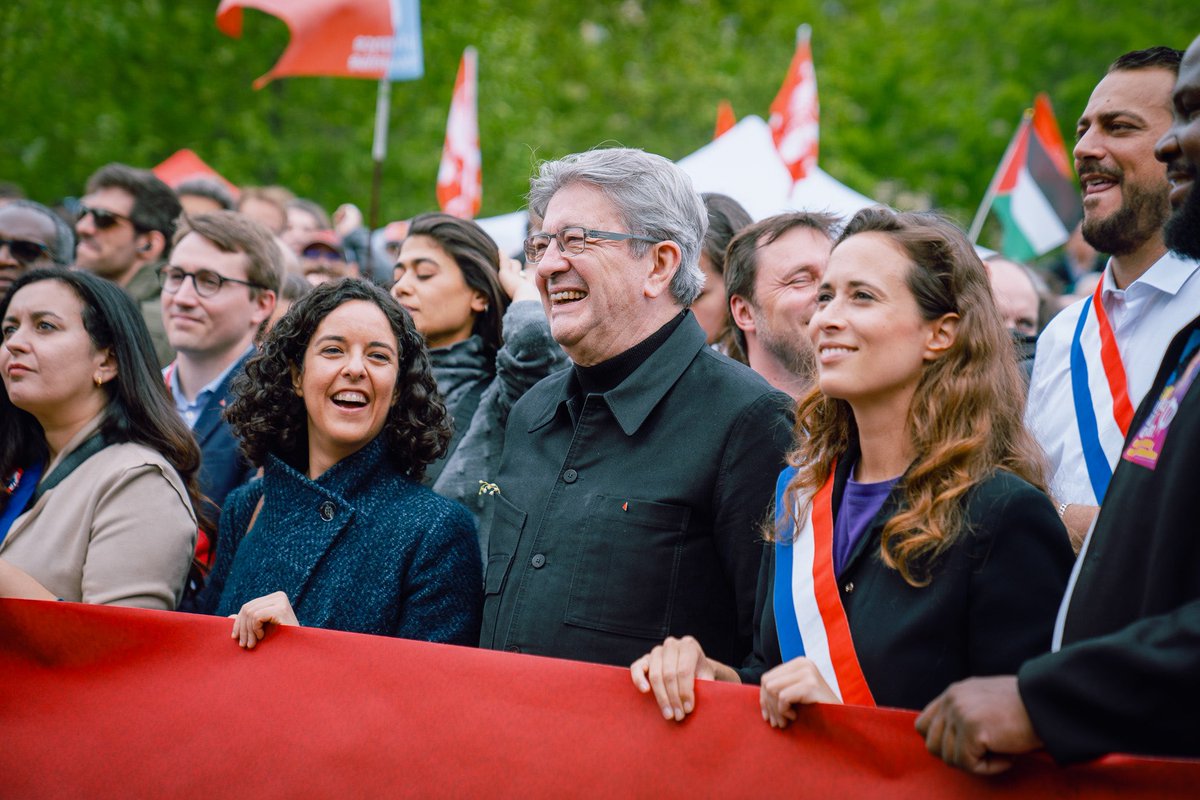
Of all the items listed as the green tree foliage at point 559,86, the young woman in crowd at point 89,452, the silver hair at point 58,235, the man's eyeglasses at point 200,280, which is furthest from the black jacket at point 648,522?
the green tree foliage at point 559,86

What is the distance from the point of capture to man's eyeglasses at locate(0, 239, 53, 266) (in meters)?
6.83

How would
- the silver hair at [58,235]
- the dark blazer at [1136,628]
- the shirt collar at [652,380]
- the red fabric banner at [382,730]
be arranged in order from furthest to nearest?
the silver hair at [58,235]
the shirt collar at [652,380]
the red fabric banner at [382,730]
the dark blazer at [1136,628]

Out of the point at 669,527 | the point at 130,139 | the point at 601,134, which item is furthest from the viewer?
the point at 601,134

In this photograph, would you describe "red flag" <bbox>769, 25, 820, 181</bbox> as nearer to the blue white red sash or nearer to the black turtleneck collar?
the blue white red sash

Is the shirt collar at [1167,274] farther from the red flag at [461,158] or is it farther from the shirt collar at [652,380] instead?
the red flag at [461,158]

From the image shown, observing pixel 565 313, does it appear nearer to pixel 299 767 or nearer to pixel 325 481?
pixel 325 481

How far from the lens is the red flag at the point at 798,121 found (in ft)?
31.1

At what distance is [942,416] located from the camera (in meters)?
2.96

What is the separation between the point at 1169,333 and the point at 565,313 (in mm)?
1777

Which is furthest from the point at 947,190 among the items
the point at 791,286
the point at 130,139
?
the point at 791,286

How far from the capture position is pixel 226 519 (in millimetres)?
4160

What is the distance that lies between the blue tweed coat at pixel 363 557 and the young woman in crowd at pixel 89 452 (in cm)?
35

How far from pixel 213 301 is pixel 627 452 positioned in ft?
9.47

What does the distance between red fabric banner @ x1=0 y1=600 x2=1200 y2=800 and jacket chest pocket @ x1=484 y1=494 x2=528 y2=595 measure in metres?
0.46
